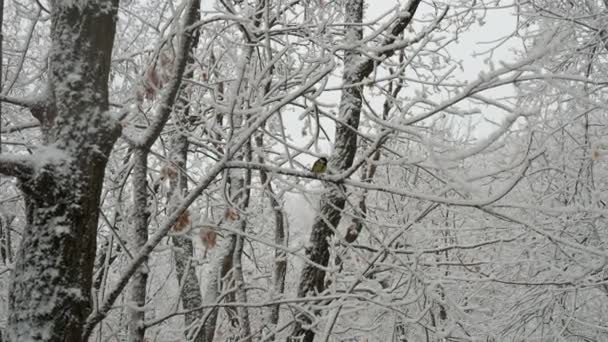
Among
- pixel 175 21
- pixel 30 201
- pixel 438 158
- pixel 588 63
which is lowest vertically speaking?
pixel 30 201

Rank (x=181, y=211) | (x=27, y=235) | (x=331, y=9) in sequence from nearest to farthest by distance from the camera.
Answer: (x=27, y=235)
(x=181, y=211)
(x=331, y=9)

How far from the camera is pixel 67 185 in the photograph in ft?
5.93

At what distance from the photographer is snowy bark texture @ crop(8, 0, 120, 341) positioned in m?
1.73

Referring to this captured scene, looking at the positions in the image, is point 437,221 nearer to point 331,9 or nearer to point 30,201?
point 331,9

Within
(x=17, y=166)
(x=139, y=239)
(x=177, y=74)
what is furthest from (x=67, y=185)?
(x=139, y=239)

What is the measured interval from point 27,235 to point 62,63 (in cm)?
63

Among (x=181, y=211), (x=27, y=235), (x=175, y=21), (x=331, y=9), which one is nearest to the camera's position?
(x=27, y=235)

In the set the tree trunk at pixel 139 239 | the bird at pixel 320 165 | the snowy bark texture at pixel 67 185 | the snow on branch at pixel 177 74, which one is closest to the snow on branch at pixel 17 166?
the snowy bark texture at pixel 67 185

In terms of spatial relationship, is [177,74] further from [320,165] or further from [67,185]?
[320,165]

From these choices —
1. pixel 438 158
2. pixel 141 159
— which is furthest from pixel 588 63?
pixel 141 159

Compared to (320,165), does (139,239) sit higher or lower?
lower

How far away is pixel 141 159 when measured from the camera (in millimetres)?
2674

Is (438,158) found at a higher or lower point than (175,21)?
lower

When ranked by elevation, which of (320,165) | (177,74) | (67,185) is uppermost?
(177,74)
